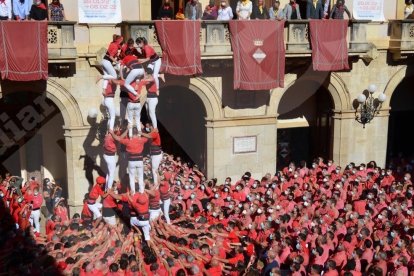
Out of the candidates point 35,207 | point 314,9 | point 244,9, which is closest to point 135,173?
point 35,207

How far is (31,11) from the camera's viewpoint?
17.5m

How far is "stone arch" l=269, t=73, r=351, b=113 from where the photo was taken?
21.1 m

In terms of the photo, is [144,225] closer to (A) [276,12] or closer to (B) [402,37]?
(A) [276,12]

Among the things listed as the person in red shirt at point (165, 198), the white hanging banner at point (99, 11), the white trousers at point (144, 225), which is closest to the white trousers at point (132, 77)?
the person in red shirt at point (165, 198)

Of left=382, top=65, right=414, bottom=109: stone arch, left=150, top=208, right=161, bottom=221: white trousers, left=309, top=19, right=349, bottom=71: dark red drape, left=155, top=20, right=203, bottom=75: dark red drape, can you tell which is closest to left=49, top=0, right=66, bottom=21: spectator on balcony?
left=155, top=20, right=203, bottom=75: dark red drape

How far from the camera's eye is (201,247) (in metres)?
13.4

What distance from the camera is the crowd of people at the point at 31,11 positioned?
1728cm

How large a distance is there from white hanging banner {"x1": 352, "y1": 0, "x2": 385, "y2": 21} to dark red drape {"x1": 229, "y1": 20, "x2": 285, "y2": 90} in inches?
154

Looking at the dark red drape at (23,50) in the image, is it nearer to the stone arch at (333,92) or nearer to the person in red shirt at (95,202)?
the person in red shirt at (95,202)

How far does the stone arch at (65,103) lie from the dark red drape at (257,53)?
519cm

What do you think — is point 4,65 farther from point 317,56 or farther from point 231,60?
point 317,56

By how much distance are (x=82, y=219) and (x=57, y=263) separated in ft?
10.5

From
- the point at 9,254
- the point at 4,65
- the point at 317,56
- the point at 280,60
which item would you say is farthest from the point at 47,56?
the point at 317,56

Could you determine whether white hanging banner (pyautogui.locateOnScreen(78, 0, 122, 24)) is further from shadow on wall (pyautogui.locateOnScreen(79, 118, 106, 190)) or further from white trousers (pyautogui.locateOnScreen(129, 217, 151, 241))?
white trousers (pyautogui.locateOnScreen(129, 217, 151, 241))
